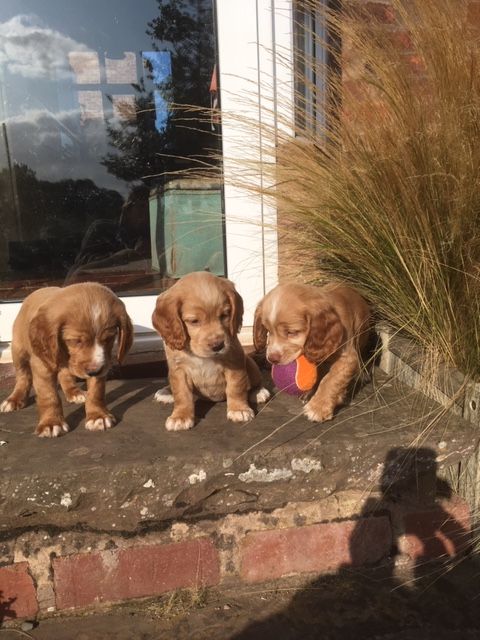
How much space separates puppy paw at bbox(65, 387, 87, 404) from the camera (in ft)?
8.61

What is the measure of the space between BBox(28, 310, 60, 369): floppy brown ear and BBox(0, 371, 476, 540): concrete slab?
0.33 m

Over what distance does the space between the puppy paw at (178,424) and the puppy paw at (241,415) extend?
0.17m

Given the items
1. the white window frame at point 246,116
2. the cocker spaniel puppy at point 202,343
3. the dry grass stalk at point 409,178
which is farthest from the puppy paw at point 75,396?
the dry grass stalk at point 409,178

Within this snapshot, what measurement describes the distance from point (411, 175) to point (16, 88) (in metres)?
2.69

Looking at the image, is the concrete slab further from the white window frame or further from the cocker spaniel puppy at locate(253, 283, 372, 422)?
the white window frame

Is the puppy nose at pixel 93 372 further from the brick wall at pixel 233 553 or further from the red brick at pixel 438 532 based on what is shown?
the red brick at pixel 438 532

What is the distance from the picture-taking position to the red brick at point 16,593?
6.45 ft

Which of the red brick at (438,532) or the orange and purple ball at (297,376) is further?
the orange and purple ball at (297,376)

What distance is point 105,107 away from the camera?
377 cm

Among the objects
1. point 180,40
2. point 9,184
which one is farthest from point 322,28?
point 9,184

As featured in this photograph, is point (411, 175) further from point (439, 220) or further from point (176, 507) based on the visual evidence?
point (176, 507)

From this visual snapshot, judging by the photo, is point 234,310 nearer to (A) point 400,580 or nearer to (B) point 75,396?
(B) point 75,396

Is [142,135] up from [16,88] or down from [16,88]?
down

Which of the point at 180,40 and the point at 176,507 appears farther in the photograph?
the point at 180,40
